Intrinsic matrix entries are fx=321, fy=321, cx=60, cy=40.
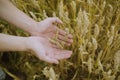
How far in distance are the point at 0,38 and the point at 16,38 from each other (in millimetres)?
69

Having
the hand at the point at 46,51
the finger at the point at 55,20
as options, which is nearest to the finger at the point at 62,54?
the hand at the point at 46,51

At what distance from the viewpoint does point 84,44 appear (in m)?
1.43

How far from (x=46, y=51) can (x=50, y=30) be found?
0.18 meters

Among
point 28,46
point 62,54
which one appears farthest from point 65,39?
point 28,46

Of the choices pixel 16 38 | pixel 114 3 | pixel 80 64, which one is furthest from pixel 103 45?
pixel 16 38

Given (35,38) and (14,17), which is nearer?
(35,38)

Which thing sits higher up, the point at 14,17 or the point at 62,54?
the point at 14,17

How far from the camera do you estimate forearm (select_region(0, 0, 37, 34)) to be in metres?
1.56

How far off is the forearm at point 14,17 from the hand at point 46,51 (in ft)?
0.40

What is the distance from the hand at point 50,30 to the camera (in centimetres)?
150

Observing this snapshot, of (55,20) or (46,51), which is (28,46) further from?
(55,20)

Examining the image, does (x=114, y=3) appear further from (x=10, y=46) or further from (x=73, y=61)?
(x=10, y=46)

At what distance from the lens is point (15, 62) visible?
1701 millimetres

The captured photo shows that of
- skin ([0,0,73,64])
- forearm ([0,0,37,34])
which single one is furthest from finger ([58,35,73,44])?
forearm ([0,0,37,34])
